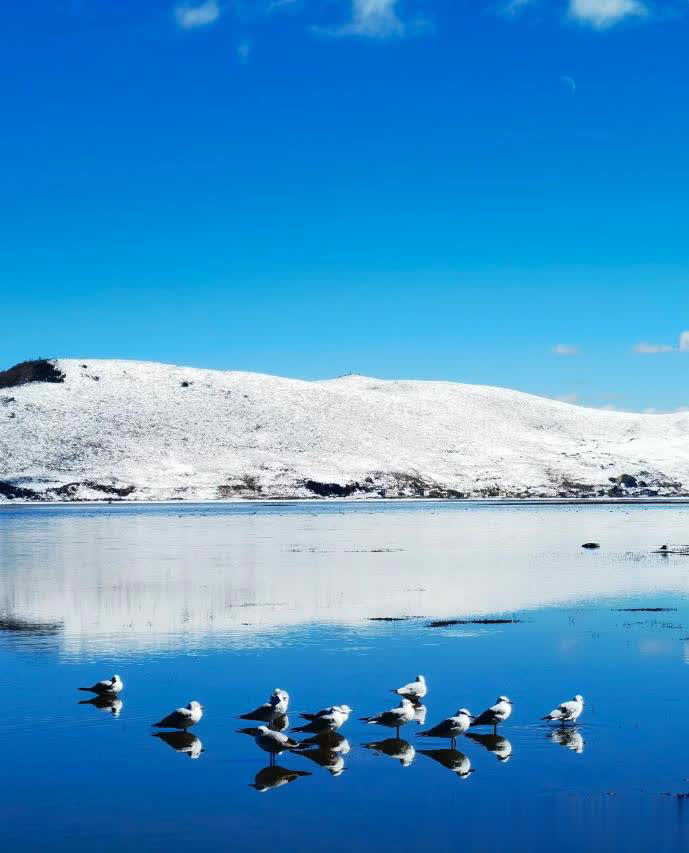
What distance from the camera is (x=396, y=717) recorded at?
14.0 meters

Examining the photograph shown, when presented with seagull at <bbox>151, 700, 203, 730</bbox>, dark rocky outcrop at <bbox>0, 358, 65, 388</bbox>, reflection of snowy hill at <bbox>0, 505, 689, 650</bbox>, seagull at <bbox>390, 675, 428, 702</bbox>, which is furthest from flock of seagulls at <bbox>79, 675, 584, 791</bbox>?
dark rocky outcrop at <bbox>0, 358, 65, 388</bbox>

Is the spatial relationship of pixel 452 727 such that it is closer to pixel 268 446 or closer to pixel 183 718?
pixel 183 718

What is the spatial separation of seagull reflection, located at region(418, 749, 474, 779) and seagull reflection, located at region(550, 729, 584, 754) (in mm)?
1428

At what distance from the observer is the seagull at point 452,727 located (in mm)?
13531

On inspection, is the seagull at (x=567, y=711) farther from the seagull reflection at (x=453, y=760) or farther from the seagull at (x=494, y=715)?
the seagull reflection at (x=453, y=760)

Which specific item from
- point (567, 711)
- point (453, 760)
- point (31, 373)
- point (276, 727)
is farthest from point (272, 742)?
point (31, 373)

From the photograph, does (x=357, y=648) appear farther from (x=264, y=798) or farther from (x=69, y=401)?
(x=69, y=401)

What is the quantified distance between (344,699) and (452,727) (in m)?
3.04

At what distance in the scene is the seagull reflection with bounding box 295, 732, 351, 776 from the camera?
13156 millimetres

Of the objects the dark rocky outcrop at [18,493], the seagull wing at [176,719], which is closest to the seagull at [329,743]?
the seagull wing at [176,719]

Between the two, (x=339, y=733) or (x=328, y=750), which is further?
(x=339, y=733)

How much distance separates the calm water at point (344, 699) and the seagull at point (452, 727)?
0.21m

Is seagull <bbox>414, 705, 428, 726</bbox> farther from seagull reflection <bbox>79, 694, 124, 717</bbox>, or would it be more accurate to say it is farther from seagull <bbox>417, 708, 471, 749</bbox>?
seagull reflection <bbox>79, 694, 124, 717</bbox>

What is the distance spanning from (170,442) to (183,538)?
106 m
